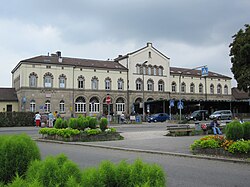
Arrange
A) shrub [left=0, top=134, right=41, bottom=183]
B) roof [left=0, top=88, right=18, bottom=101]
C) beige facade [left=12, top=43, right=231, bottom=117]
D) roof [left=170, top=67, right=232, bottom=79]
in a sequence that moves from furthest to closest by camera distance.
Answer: roof [left=170, top=67, right=232, bottom=79] < roof [left=0, top=88, right=18, bottom=101] < beige facade [left=12, top=43, right=231, bottom=117] < shrub [left=0, top=134, right=41, bottom=183]

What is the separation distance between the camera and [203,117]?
2078 inches

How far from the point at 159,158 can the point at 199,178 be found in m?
3.72

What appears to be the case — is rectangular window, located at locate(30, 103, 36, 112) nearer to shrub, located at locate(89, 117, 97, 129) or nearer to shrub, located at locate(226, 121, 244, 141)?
shrub, located at locate(89, 117, 97, 129)

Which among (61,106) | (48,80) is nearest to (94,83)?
(61,106)

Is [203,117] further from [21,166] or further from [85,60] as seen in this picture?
[21,166]

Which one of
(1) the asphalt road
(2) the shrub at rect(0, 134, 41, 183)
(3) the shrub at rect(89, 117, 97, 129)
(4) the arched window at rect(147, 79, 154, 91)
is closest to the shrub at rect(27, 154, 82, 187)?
(2) the shrub at rect(0, 134, 41, 183)

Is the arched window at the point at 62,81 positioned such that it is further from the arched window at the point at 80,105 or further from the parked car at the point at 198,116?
the parked car at the point at 198,116

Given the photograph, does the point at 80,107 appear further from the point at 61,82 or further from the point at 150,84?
the point at 150,84

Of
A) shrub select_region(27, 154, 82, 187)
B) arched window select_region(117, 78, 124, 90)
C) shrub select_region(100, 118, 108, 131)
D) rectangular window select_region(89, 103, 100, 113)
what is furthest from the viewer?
arched window select_region(117, 78, 124, 90)

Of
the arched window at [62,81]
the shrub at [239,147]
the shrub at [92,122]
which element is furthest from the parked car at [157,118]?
the shrub at [239,147]

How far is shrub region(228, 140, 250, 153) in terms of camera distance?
10617 millimetres

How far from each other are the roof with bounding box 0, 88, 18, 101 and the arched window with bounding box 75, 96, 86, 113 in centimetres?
1201

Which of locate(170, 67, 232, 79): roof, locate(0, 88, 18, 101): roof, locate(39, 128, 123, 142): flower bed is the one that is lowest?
locate(39, 128, 123, 142): flower bed

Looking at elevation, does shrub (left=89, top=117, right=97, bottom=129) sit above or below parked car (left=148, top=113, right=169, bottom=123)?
above
